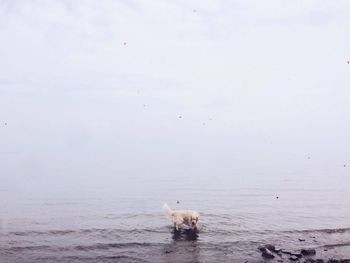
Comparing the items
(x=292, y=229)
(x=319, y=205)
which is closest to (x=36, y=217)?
(x=292, y=229)

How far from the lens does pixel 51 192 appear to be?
1357 inches

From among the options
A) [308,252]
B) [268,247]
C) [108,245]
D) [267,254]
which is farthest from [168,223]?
[308,252]

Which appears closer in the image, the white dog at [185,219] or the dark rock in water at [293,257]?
the dark rock in water at [293,257]

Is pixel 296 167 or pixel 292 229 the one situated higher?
pixel 296 167

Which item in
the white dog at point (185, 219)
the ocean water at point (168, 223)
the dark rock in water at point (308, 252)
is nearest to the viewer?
the dark rock in water at point (308, 252)

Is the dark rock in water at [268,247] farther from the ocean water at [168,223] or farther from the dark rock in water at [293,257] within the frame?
the dark rock in water at [293,257]

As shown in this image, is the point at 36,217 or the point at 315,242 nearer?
the point at 315,242

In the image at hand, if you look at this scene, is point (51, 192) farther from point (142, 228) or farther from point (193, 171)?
point (193, 171)

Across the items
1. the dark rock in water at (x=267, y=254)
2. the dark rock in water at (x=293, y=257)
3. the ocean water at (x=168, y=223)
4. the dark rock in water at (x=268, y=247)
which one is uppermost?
the ocean water at (x=168, y=223)

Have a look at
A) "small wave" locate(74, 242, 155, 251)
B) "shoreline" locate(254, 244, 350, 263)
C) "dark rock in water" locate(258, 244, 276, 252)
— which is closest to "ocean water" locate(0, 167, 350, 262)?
"small wave" locate(74, 242, 155, 251)

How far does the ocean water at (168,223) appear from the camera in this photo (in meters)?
18.1

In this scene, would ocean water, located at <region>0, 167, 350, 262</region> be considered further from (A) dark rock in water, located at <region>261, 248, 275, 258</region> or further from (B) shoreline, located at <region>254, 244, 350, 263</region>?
(A) dark rock in water, located at <region>261, 248, 275, 258</region>

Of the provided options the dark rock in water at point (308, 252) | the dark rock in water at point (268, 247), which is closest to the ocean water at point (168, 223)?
the dark rock in water at point (268, 247)

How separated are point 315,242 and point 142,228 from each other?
7.91m
